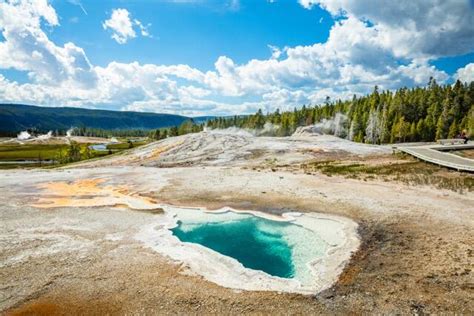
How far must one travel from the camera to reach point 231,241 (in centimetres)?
2148

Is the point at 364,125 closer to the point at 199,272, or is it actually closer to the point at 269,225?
the point at 269,225

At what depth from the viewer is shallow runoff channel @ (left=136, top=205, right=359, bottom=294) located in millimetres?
15414

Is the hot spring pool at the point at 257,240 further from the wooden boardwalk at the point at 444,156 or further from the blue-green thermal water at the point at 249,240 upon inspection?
the wooden boardwalk at the point at 444,156

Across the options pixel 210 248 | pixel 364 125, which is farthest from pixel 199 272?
pixel 364 125

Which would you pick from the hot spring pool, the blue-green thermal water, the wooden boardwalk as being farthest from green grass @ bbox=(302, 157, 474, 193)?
the blue-green thermal water

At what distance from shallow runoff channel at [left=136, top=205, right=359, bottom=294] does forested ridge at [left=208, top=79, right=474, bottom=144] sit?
264ft

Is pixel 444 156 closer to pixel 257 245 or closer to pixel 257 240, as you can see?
pixel 257 240

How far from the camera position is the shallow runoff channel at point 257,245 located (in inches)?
607

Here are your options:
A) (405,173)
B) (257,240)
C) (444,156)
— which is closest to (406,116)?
(444,156)

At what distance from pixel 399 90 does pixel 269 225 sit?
121 meters

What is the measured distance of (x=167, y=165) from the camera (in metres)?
57.1

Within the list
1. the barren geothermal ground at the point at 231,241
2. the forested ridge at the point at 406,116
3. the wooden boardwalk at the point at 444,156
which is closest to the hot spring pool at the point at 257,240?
the barren geothermal ground at the point at 231,241

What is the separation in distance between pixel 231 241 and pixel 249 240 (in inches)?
47.8

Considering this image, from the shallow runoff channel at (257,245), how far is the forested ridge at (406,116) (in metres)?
80.5
